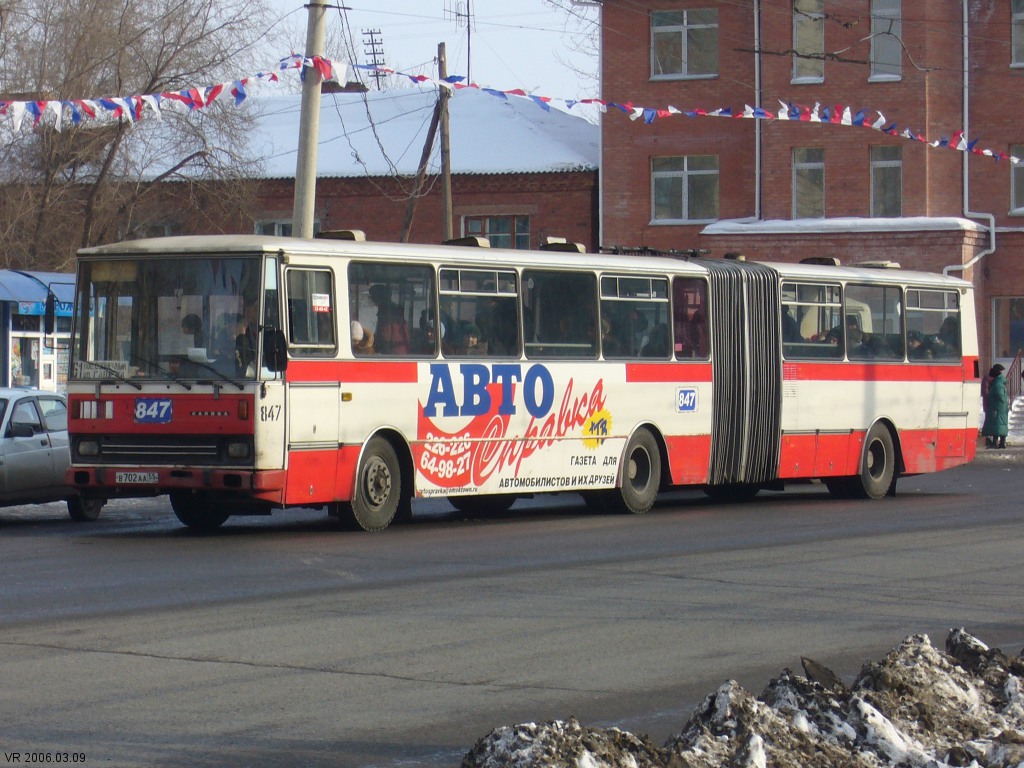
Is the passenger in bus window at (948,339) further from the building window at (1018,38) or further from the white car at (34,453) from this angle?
the building window at (1018,38)

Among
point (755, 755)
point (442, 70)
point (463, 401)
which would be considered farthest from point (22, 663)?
point (442, 70)

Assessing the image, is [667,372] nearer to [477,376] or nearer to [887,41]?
[477,376]

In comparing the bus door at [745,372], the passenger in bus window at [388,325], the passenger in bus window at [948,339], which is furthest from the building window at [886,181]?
the passenger in bus window at [388,325]

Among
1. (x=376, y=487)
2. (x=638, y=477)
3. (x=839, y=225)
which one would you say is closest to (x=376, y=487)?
(x=376, y=487)

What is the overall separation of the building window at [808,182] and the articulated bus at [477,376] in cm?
1780

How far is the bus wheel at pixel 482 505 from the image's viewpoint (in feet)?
63.9

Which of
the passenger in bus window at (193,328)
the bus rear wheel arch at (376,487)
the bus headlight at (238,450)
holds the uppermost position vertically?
the passenger in bus window at (193,328)

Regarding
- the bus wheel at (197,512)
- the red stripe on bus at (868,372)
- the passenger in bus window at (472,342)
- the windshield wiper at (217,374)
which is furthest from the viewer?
the red stripe on bus at (868,372)

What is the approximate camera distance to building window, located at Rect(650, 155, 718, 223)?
43.2 metres

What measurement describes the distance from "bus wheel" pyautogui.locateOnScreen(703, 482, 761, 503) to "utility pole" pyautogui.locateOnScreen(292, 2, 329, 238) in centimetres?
662

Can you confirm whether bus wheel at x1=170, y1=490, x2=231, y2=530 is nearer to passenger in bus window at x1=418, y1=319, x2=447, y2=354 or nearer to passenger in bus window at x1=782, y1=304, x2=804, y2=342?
passenger in bus window at x1=418, y1=319, x2=447, y2=354

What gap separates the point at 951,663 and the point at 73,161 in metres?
31.5

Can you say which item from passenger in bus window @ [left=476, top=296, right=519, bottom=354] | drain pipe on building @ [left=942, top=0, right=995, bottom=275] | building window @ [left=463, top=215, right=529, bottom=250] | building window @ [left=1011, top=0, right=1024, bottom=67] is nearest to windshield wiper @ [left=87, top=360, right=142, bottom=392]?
passenger in bus window @ [left=476, top=296, right=519, bottom=354]

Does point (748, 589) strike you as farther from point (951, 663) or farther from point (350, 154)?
point (350, 154)
